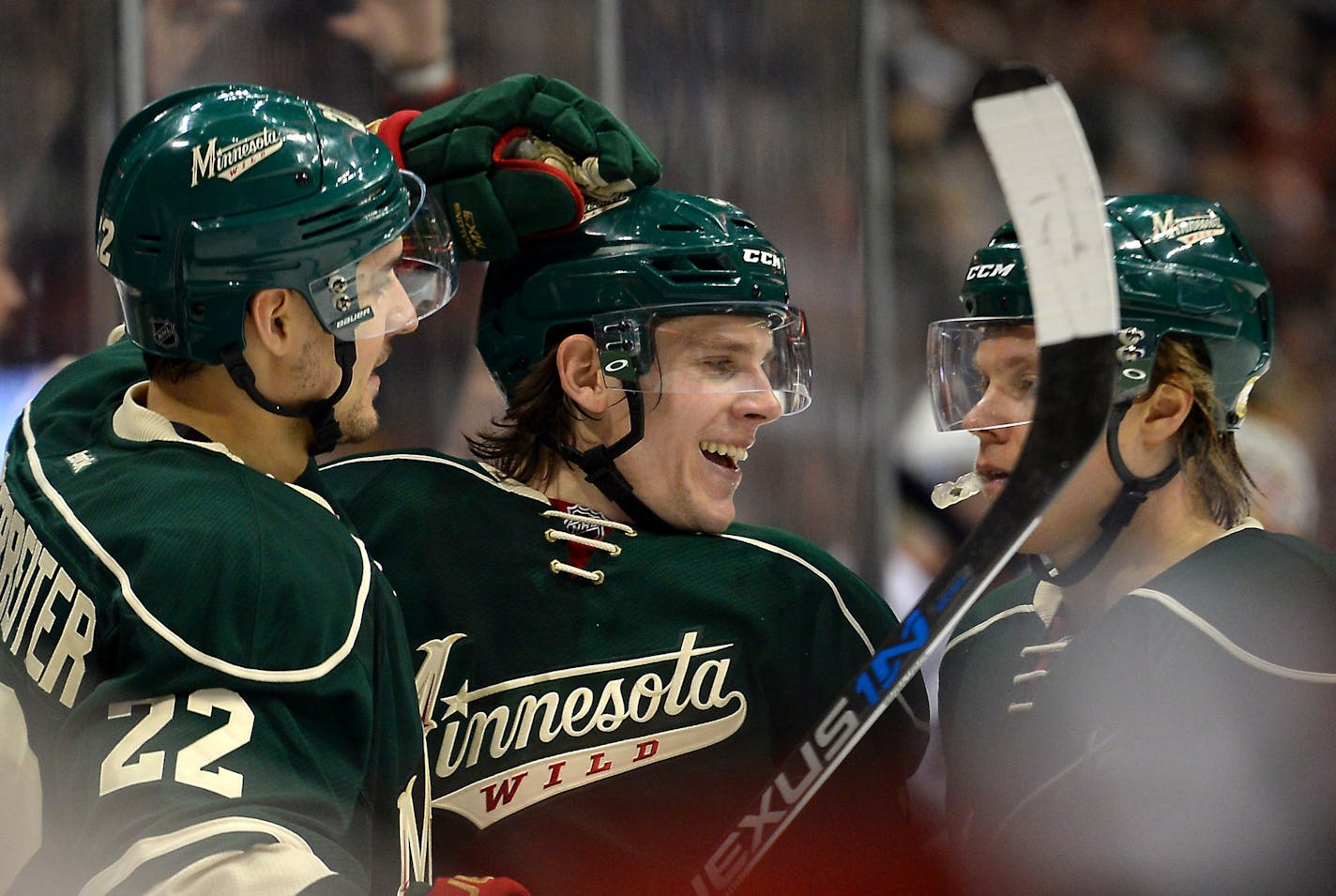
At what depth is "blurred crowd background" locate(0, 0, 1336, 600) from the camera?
3076 millimetres

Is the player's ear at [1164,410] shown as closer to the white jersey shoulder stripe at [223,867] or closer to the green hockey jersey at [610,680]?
the green hockey jersey at [610,680]

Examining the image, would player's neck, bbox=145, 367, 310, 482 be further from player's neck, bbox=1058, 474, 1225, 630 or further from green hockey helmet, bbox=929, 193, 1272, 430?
player's neck, bbox=1058, 474, 1225, 630

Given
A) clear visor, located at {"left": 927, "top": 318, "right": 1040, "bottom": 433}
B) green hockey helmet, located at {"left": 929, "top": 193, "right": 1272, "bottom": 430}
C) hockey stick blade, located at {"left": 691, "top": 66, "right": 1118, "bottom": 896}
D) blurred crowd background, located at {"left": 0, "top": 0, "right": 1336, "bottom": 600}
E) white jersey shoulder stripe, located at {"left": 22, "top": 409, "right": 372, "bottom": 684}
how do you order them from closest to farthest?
hockey stick blade, located at {"left": 691, "top": 66, "right": 1118, "bottom": 896} < white jersey shoulder stripe, located at {"left": 22, "top": 409, "right": 372, "bottom": 684} < green hockey helmet, located at {"left": 929, "top": 193, "right": 1272, "bottom": 430} < clear visor, located at {"left": 927, "top": 318, "right": 1040, "bottom": 433} < blurred crowd background, located at {"left": 0, "top": 0, "right": 1336, "bottom": 600}

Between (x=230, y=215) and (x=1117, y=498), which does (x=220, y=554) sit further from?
(x=1117, y=498)

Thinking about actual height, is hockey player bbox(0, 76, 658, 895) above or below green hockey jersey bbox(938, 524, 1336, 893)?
above

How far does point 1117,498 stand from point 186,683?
1.20 metres

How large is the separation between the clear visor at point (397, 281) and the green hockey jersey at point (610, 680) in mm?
356

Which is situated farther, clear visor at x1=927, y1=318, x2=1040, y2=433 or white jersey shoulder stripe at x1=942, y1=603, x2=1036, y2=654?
white jersey shoulder stripe at x1=942, y1=603, x2=1036, y2=654

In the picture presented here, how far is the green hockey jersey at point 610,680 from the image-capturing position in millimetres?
1985

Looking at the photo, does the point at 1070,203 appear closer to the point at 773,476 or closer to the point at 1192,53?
the point at 773,476

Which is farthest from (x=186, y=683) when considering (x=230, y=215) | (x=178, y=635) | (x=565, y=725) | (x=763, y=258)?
(x=763, y=258)

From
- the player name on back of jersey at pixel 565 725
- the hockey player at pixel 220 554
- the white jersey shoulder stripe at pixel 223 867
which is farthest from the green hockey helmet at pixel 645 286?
the white jersey shoulder stripe at pixel 223 867

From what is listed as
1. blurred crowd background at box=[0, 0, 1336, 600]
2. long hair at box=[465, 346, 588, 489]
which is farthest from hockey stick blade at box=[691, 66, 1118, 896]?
blurred crowd background at box=[0, 0, 1336, 600]

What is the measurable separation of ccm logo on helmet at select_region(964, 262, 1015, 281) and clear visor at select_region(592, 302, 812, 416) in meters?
0.27
